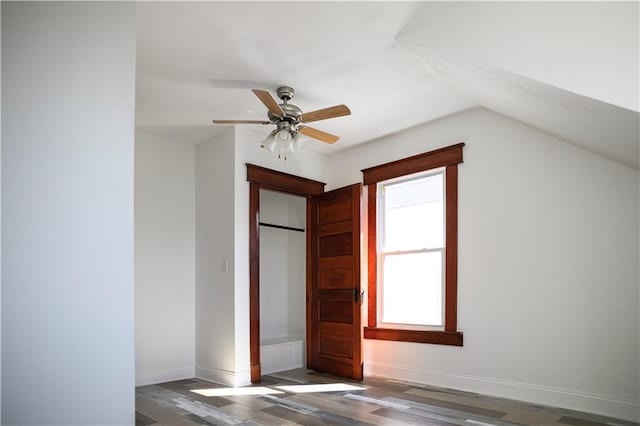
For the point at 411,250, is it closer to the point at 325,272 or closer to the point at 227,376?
the point at 325,272

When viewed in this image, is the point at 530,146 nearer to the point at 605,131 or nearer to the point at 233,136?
the point at 605,131

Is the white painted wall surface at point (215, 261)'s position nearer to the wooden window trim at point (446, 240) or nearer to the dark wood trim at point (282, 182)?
the dark wood trim at point (282, 182)

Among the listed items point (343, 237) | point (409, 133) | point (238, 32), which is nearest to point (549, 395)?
point (343, 237)

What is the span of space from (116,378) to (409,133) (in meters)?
3.79

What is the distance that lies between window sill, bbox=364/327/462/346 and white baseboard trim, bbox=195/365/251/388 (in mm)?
1330

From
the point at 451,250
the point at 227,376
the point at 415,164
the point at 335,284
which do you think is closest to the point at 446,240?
the point at 451,250

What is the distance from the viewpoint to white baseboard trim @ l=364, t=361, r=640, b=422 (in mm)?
3151

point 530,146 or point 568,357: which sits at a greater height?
point 530,146

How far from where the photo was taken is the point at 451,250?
4.23 meters

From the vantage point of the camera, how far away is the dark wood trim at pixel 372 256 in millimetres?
4836

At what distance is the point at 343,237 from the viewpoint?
491cm

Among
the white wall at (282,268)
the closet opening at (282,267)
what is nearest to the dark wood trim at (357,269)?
the closet opening at (282,267)

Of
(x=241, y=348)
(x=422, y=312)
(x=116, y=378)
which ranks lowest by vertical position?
(x=241, y=348)

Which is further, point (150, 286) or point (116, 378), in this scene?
point (150, 286)
